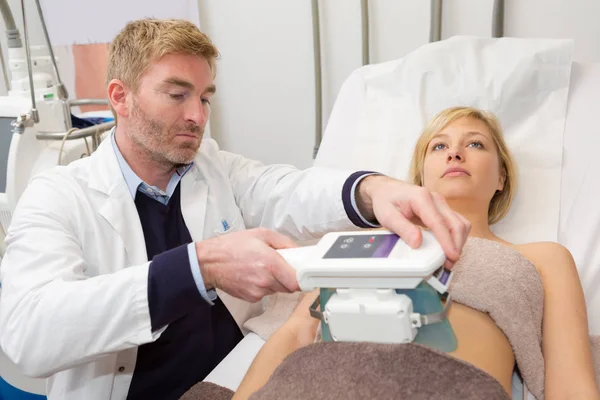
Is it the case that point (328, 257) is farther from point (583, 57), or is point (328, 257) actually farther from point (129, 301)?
point (583, 57)

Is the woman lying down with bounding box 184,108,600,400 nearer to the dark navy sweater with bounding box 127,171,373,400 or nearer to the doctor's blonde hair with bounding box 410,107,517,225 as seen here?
the doctor's blonde hair with bounding box 410,107,517,225

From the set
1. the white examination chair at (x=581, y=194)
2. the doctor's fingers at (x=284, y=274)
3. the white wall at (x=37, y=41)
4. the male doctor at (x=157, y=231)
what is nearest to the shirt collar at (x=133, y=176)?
the male doctor at (x=157, y=231)

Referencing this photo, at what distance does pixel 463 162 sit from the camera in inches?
57.8

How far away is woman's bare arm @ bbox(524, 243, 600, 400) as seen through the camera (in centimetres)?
108

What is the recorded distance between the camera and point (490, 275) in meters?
1.21

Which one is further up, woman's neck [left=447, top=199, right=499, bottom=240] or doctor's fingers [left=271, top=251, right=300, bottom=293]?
doctor's fingers [left=271, top=251, right=300, bottom=293]

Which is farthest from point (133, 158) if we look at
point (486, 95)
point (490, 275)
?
point (486, 95)

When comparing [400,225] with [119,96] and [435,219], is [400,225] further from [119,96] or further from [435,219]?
[119,96]

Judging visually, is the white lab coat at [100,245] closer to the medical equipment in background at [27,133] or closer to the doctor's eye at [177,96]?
the doctor's eye at [177,96]

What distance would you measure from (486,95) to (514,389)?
33.4 inches

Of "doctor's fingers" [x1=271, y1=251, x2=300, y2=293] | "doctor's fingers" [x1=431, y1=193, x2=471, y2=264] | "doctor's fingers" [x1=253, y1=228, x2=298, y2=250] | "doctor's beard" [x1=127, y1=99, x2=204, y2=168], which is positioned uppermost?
"doctor's beard" [x1=127, y1=99, x2=204, y2=168]

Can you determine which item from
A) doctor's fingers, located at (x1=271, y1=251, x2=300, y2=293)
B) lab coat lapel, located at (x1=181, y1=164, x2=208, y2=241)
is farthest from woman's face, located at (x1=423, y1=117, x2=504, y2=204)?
doctor's fingers, located at (x1=271, y1=251, x2=300, y2=293)

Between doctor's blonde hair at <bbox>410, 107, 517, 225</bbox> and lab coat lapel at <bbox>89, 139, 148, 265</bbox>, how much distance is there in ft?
2.53

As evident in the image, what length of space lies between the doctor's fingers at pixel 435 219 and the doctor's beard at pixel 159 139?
615mm
